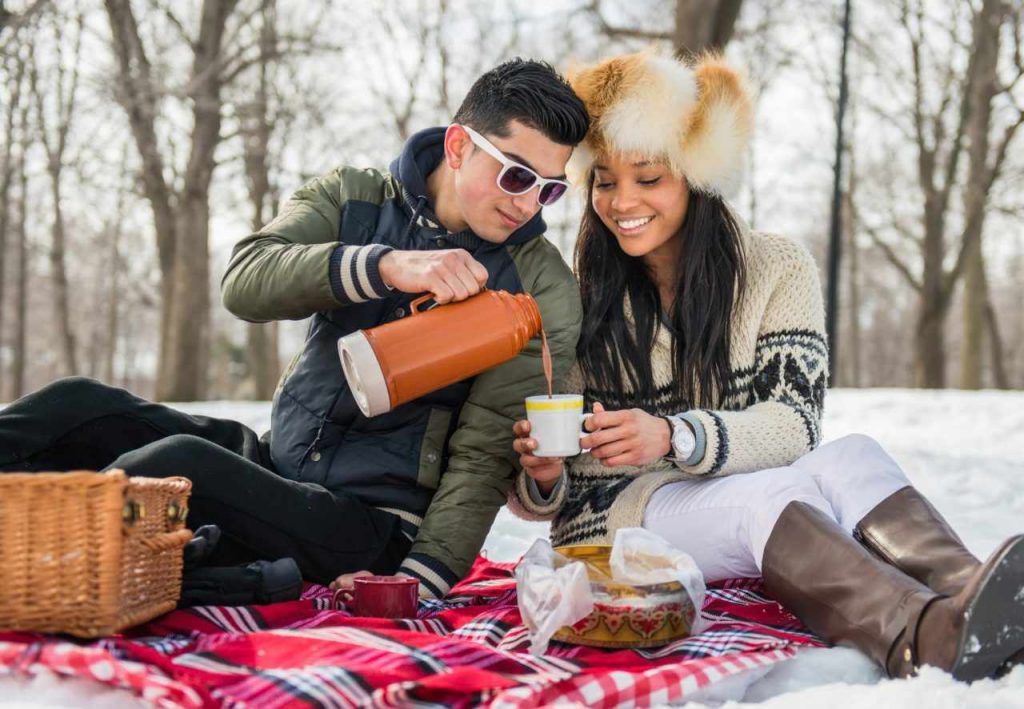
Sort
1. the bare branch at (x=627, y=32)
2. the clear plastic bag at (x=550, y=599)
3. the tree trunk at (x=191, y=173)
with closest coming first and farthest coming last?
the clear plastic bag at (x=550, y=599), the bare branch at (x=627, y=32), the tree trunk at (x=191, y=173)

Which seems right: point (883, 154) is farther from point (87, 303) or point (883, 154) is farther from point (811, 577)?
point (87, 303)

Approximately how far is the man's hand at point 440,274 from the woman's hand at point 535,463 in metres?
0.35

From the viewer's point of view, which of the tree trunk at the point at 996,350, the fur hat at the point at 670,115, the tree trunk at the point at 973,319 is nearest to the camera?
the fur hat at the point at 670,115

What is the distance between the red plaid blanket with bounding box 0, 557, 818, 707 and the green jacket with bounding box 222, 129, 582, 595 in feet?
1.32

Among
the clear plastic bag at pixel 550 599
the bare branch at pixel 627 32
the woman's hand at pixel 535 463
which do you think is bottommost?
the clear plastic bag at pixel 550 599

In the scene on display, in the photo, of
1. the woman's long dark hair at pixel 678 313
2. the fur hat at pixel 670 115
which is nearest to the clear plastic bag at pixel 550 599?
the woman's long dark hair at pixel 678 313

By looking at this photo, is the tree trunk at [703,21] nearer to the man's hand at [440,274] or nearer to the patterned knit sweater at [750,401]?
the patterned knit sweater at [750,401]

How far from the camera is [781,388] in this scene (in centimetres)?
256

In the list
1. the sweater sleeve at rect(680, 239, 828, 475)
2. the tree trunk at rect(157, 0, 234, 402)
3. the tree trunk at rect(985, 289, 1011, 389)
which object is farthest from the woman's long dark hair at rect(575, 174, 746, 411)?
the tree trunk at rect(985, 289, 1011, 389)

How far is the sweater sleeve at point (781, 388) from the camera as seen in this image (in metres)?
2.37

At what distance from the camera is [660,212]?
104 inches

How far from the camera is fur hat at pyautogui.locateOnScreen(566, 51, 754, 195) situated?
2.56 meters

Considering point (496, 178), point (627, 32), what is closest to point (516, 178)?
point (496, 178)

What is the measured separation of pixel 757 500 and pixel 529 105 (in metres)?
1.08
